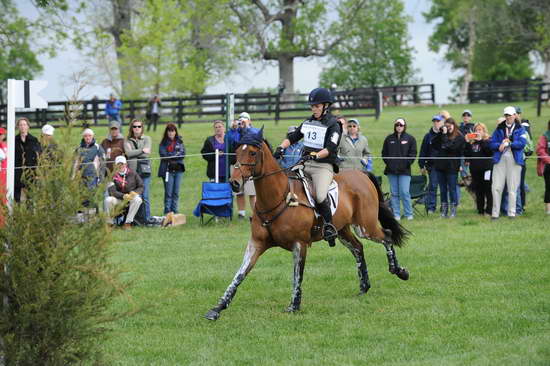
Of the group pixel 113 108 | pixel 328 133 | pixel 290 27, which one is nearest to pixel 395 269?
pixel 328 133

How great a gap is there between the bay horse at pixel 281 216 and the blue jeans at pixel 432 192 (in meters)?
7.67

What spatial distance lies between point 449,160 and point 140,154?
21.2ft

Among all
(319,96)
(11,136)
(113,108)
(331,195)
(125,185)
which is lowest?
(125,185)

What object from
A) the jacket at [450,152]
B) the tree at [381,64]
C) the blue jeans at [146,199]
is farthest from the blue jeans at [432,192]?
the tree at [381,64]

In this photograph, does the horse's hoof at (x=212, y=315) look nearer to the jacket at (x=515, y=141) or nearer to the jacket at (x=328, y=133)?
the jacket at (x=328, y=133)

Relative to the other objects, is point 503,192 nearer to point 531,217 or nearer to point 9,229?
point 531,217

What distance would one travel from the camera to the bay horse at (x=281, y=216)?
31.2 feet

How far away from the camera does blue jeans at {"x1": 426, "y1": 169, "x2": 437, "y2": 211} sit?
18.7m

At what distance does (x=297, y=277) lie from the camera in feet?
32.7

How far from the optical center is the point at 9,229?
6.12 m

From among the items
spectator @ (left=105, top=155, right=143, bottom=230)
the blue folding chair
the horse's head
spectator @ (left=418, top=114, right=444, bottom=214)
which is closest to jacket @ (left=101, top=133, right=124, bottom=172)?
spectator @ (left=105, top=155, right=143, bottom=230)

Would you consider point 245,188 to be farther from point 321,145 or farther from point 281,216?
point 281,216

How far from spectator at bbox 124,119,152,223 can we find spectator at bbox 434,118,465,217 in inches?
241

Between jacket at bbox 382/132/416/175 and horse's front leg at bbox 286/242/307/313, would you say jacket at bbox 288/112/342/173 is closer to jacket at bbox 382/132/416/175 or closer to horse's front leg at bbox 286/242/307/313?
horse's front leg at bbox 286/242/307/313
